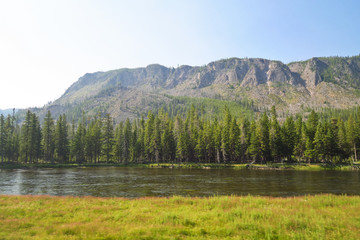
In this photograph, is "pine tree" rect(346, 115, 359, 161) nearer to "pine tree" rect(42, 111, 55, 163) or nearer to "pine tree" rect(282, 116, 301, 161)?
"pine tree" rect(282, 116, 301, 161)

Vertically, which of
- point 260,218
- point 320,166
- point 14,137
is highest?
point 14,137

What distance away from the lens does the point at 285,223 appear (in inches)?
528

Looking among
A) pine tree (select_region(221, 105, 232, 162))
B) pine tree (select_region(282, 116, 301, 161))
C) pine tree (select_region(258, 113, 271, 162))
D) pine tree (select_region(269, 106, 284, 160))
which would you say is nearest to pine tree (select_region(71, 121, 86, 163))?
pine tree (select_region(221, 105, 232, 162))

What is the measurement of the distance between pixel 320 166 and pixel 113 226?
250 ft

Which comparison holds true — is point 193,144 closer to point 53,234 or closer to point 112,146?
point 112,146

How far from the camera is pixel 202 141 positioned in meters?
96.8

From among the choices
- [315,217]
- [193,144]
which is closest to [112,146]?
[193,144]

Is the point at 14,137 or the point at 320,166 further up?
the point at 14,137

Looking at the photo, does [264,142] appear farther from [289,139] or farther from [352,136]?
[352,136]

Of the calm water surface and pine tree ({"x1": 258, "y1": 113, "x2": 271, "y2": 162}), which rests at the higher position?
pine tree ({"x1": 258, "y1": 113, "x2": 271, "y2": 162})

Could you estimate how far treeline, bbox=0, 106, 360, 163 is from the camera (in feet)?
274

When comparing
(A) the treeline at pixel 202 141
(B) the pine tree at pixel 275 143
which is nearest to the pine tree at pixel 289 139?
(A) the treeline at pixel 202 141

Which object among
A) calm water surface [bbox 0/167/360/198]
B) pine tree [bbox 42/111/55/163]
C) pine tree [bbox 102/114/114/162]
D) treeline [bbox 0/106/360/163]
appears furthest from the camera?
pine tree [bbox 102/114/114/162]

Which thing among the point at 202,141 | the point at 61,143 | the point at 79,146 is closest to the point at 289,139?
the point at 202,141
